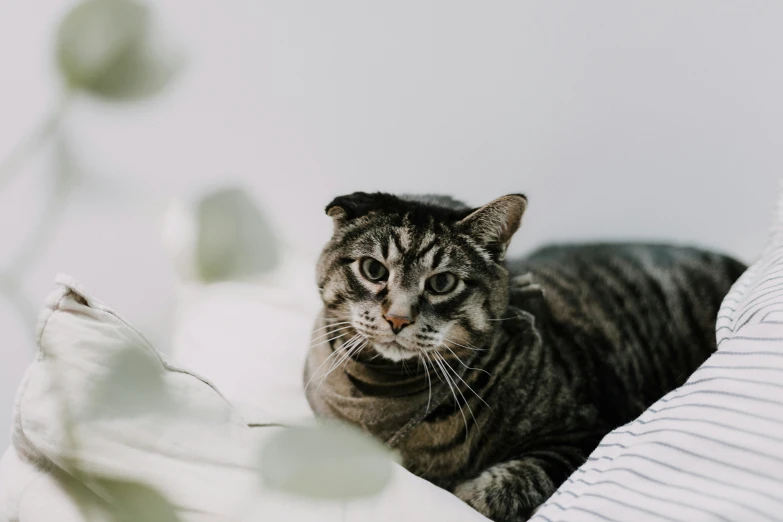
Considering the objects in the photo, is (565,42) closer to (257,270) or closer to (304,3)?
(304,3)

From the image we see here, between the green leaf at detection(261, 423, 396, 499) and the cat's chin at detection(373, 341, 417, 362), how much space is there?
73 centimetres

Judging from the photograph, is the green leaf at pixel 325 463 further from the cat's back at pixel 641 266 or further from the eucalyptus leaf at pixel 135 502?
the cat's back at pixel 641 266

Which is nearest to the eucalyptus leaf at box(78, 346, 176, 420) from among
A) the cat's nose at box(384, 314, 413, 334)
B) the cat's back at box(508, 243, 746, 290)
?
the cat's nose at box(384, 314, 413, 334)

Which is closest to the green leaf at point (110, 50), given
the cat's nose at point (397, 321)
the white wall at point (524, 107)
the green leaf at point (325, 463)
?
the green leaf at point (325, 463)

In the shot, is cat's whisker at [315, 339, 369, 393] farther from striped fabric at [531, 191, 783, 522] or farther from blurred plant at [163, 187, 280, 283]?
blurred plant at [163, 187, 280, 283]

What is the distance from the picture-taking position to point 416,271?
985 millimetres

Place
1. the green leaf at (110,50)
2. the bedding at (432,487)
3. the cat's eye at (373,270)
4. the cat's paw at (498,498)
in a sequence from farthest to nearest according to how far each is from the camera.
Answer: the cat's eye at (373,270) → the cat's paw at (498,498) → the bedding at (432,487) → the green leaf at (110,50)

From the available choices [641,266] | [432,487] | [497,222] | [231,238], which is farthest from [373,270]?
[231,238]

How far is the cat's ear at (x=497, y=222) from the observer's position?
3.20 ft

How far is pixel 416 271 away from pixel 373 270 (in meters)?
0.07

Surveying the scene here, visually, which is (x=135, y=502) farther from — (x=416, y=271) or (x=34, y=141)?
(x=416, y=271)

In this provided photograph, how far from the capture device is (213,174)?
98 centimetres

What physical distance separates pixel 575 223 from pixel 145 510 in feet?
4.75

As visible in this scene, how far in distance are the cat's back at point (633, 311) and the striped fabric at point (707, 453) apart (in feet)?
1.36
